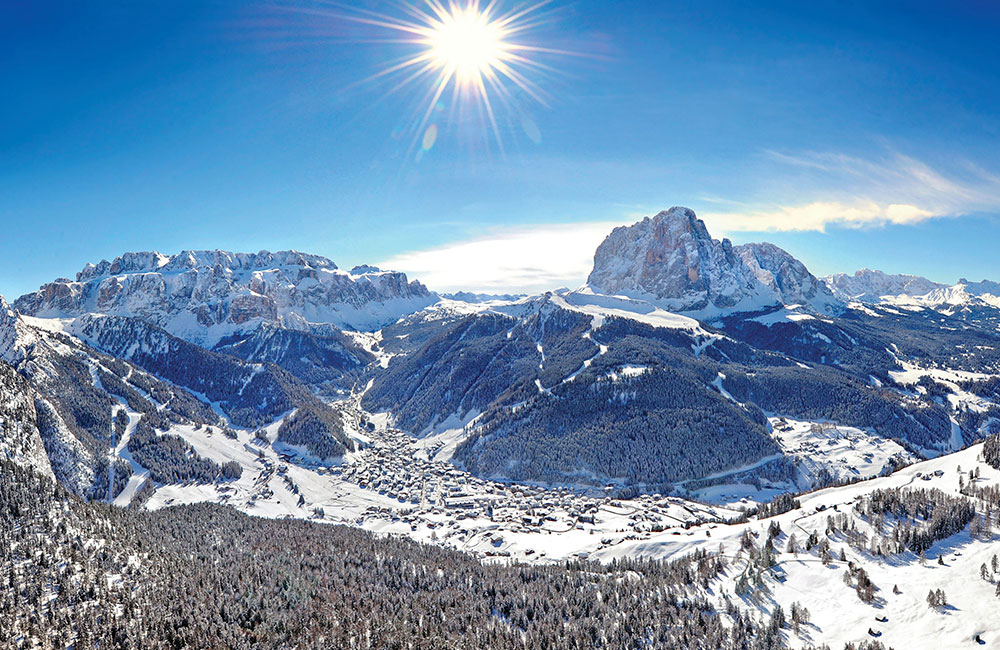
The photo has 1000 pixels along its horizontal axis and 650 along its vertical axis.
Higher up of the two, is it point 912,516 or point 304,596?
point 912,516

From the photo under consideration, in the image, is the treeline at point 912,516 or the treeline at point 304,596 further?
the treeline at point 912,516

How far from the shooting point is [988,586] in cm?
8694

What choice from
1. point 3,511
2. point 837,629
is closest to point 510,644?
point 837,629

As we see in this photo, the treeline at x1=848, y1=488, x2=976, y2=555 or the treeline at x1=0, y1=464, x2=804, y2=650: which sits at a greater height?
the treeline at x1=848, y1=488, x2=976, y2=555

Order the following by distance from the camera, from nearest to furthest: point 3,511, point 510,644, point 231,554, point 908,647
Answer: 1. point 908,647
2. point 510,644
3. point 3,511
4. point 231,554

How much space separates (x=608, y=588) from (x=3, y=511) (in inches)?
5679

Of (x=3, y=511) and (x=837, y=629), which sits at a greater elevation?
(x=3, y=511)

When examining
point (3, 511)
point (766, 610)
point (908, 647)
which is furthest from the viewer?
point (3, 511)

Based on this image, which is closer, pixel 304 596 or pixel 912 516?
pixel 304 596

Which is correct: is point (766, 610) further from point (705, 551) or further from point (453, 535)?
point (453, 535)

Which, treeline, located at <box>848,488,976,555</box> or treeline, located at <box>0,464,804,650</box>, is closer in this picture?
treeline, located at <box>0,464,804,650</box>

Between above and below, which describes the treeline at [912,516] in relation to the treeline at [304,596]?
above

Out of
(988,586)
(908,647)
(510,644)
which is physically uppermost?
(988,586)

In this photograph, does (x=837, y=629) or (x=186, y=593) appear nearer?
(x=837, y=629)
